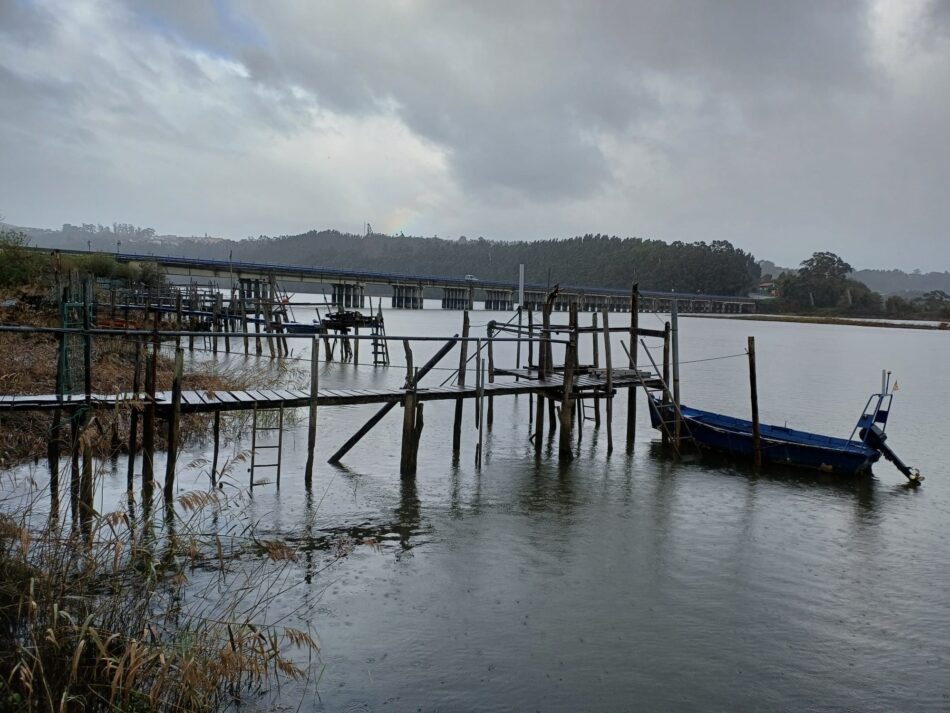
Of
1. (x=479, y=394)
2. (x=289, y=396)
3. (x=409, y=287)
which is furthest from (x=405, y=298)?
(x=289, y=396)

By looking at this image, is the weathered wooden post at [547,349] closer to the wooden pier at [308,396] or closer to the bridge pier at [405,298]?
the wooden pier at [308,396]

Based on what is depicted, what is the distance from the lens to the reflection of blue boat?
16.2 m

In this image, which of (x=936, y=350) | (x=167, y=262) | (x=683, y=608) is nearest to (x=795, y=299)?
(x=936, y=350)

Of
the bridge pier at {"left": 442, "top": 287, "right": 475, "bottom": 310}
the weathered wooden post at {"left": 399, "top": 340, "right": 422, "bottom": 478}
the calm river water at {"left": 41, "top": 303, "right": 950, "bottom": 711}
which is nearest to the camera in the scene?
the calm river water at {"left": 41, "top": 303, "right": 950, "bottom": 711}

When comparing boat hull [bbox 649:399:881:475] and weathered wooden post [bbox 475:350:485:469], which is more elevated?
weathered wooden post [bbox 475:350:485:469]

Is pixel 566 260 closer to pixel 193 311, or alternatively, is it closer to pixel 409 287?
pixel 409 287

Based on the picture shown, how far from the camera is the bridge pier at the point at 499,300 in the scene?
426ft

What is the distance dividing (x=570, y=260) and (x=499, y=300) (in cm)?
5165

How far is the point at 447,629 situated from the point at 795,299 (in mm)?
152968

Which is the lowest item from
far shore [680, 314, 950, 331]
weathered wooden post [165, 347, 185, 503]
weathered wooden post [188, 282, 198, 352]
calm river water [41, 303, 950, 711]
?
calm river water [41, 303, 950, 711]

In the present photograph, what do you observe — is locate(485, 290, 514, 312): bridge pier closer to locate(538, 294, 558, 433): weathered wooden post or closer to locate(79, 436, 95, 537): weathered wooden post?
locate(538, 294, 558, 433): weathered wooden post

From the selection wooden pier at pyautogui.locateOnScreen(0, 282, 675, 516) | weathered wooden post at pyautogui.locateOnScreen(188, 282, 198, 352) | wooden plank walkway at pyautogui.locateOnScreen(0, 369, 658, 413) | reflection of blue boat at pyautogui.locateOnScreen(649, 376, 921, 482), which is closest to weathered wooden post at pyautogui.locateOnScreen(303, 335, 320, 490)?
wooden pier at pyautogui.locateOnScreen(0, 282, 675, 516)

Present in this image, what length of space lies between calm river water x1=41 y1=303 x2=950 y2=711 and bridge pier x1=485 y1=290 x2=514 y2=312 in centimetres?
10930

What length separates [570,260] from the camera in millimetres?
177250
